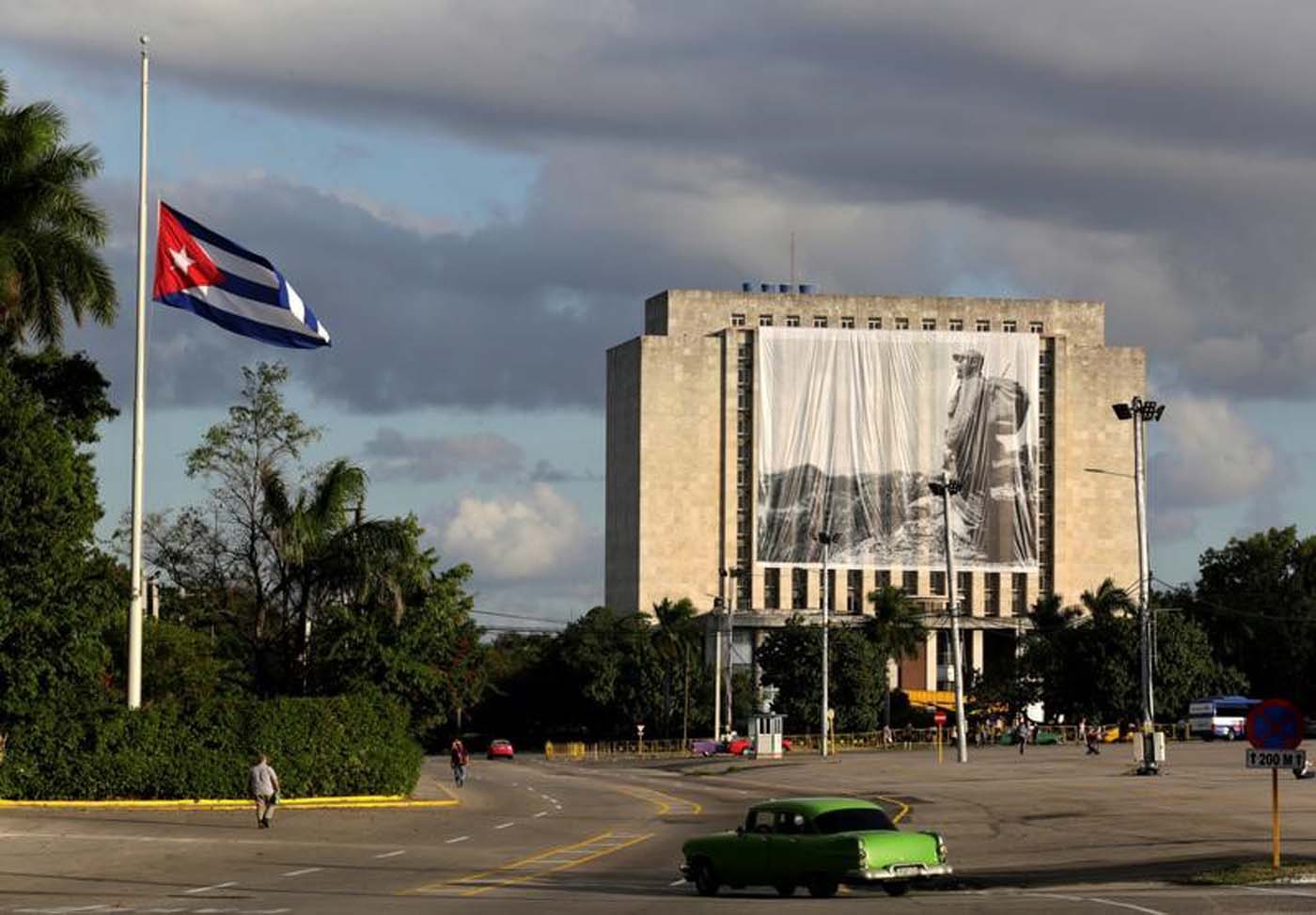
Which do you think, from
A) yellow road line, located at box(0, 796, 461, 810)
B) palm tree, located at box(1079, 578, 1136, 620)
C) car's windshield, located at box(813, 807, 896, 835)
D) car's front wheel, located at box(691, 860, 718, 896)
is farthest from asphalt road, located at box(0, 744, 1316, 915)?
palm tree, located at box(1079, 578, 1136, 620)

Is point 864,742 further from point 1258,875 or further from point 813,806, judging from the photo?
point 813,806

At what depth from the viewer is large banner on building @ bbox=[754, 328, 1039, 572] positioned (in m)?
182

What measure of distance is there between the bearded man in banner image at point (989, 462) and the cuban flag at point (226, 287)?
145007 mm

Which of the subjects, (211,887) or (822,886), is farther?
(211,887)

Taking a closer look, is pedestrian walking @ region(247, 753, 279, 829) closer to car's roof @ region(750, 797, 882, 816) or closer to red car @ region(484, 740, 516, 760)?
car's roof @ region(750, 797, 882, 816)

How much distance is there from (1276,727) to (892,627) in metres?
124

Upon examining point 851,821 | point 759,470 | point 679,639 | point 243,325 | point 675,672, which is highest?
point 759,470

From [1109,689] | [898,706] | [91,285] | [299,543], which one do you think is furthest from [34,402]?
[898,706]

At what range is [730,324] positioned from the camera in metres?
193

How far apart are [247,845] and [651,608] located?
481 feet

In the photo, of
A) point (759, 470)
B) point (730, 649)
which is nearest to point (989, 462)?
point (759, 470)

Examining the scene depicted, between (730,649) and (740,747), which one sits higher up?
(730,649)

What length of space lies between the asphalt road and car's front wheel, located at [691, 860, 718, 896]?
1.42 feet

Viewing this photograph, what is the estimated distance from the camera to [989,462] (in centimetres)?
18675
